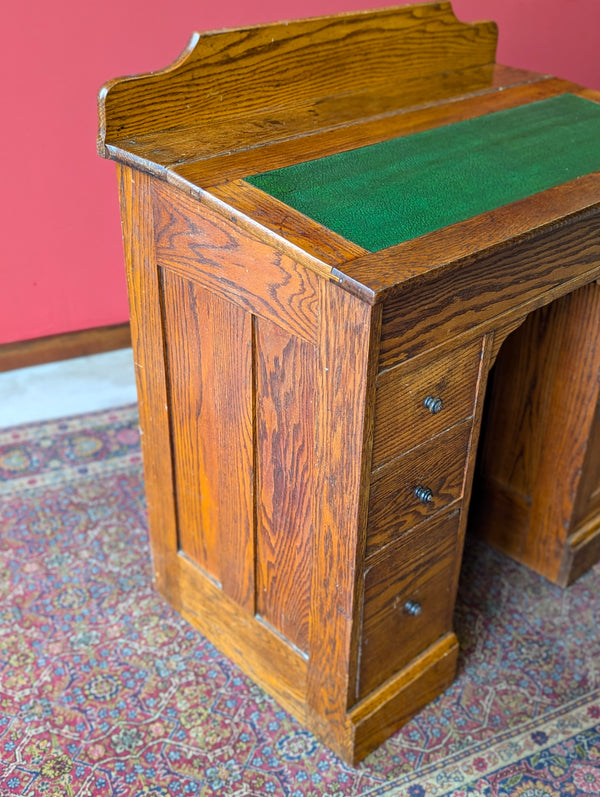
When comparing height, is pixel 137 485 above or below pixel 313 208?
below

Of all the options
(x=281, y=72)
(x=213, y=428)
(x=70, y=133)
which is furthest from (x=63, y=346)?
(x=281, y=72)

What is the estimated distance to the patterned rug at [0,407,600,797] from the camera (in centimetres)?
176

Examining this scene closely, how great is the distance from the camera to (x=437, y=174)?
1.56 metres

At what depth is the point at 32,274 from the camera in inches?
110

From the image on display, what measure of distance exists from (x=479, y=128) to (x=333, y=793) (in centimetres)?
138

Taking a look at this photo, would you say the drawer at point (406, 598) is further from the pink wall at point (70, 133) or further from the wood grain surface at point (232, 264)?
the pink wall at point (70, 133)

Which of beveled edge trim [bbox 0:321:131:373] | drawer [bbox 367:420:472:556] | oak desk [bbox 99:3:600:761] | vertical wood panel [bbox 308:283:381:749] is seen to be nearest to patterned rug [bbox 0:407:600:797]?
oak desk [bbox 99:3:600:761]

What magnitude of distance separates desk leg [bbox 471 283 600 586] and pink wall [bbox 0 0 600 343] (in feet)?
4.52

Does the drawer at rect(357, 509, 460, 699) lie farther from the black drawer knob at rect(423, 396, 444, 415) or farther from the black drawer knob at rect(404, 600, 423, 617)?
the black drawer knob at rect(423, 396, 444, 415)

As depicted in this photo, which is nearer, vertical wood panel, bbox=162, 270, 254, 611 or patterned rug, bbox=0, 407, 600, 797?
vertical wood panel, bbox=162, 270, 254, 611

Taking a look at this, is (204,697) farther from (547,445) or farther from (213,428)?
(547,445)

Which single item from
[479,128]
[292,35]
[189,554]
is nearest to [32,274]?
[189,554]

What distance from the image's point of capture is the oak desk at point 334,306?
1.37 meters

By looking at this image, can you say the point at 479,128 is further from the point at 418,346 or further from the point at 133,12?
the point at 133,12
